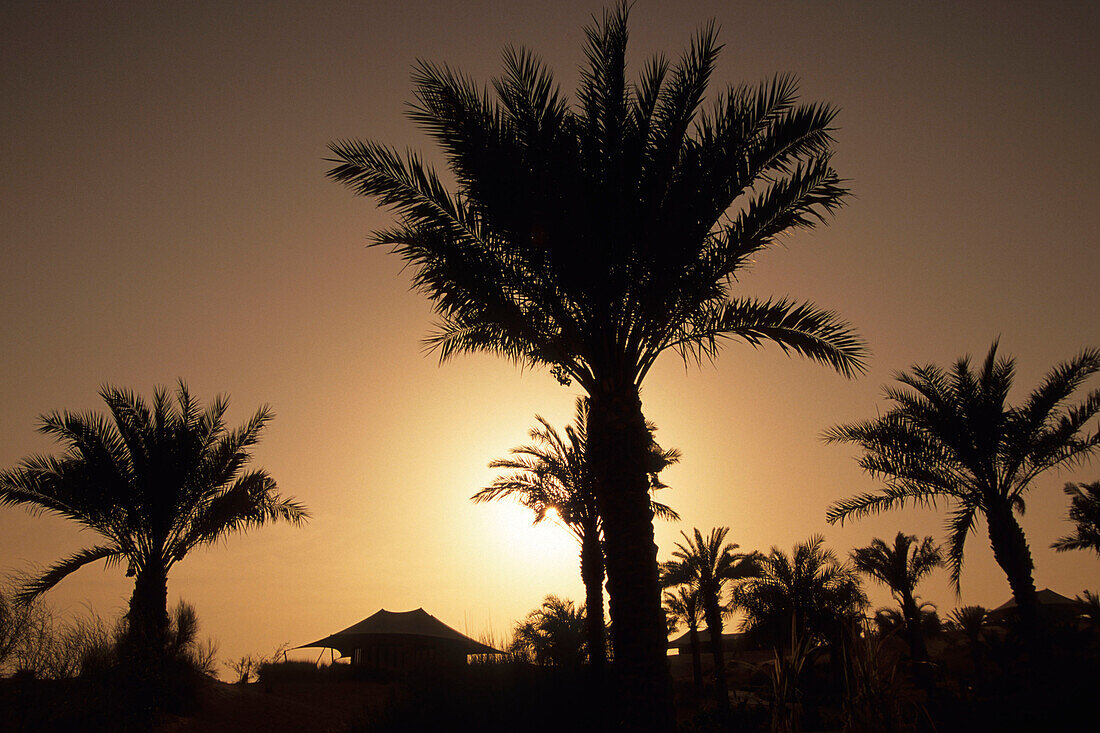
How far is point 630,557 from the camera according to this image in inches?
314

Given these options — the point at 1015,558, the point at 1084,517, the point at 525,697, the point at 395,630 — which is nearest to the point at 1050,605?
the point at 1084,517

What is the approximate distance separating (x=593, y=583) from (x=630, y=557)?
34.1 ft

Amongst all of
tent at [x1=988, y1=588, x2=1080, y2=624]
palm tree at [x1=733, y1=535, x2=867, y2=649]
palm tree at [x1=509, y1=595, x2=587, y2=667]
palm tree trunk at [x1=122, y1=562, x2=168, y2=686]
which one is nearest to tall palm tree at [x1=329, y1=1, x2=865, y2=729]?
palm tree at [x1=509, y1=595, x2=587, y2=667]

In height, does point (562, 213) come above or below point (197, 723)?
above

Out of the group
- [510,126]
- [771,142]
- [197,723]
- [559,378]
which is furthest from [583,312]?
[197,723]

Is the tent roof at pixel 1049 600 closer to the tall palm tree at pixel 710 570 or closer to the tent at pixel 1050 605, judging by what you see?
the tent at pixel 1050 605

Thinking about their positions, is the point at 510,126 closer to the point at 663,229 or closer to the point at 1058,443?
the point at 663,229

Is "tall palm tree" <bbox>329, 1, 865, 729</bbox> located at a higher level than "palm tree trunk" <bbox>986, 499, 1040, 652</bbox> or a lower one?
higher

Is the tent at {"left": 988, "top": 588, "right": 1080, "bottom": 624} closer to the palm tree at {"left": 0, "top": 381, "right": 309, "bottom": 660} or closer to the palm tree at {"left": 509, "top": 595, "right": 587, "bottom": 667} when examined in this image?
the palm tree at {"left": 509, "top": 595, "right": 587, "bottom": 667}

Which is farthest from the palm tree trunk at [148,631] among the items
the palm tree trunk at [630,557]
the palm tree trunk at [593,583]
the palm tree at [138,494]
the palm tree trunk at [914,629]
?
the palm tree trunk at [914,629]

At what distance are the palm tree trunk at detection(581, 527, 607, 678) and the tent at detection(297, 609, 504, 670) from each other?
11.8 meters

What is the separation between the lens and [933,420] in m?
15.6

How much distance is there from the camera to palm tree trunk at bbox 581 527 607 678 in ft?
53.2

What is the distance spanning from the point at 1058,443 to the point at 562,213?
518 inches
